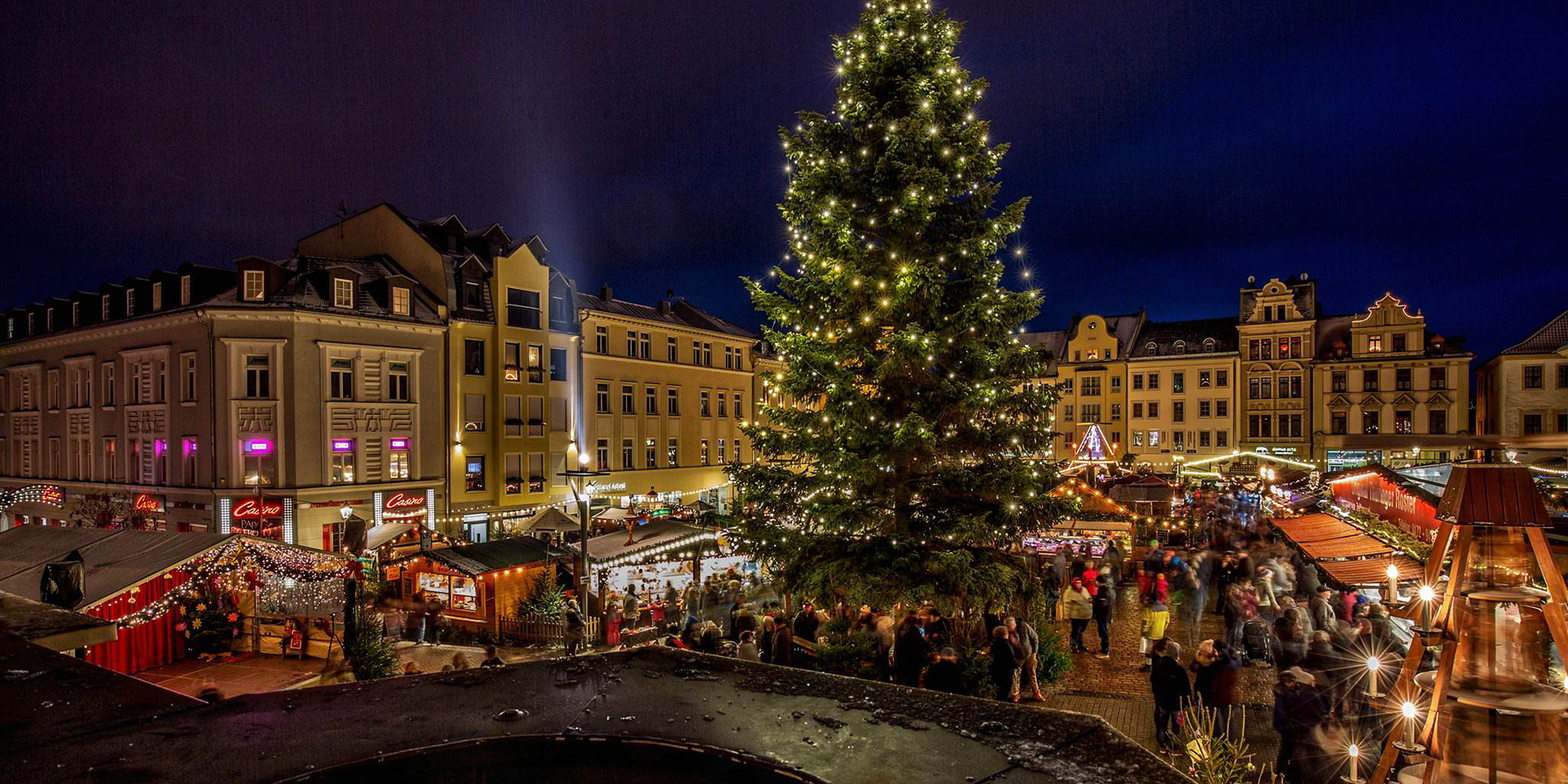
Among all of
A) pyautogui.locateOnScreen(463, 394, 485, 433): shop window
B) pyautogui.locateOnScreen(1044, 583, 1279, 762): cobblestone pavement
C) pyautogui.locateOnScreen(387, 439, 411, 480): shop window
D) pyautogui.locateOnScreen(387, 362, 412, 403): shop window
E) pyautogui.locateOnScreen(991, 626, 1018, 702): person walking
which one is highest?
pyautogui.locateOnScreen(387, 362, 412, 403): shop window

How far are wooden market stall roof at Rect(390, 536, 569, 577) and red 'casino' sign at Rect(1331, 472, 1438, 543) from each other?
58.3 ft

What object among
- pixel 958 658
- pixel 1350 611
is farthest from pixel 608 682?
pixel 1350 611

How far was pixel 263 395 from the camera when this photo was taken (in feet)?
98.5

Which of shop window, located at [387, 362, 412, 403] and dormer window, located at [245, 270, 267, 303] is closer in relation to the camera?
dormer window, located at [245, 270, 267, 303]

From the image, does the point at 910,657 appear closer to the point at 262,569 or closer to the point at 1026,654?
the point at 1026,654

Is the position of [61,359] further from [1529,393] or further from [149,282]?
[1529,393]

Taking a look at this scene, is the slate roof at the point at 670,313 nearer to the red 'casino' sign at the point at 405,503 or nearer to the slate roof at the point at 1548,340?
the red 'casino' sign at the point at 405,503

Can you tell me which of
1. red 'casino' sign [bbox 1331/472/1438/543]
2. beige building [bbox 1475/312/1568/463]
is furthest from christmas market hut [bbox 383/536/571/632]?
beige building [bbox 1475/312/1568/463]

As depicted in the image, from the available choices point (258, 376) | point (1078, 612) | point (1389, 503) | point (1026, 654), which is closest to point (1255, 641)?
point (1078, 612)

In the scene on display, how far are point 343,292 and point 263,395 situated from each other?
16.3 ft

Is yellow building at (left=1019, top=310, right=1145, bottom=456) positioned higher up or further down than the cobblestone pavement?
higher up

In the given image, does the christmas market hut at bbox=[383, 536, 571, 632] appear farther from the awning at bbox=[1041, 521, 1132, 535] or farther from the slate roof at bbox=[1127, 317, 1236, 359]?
the slate roof at bbox=[1127, 317, 1236, 359]

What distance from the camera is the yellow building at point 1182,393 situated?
54750 mm

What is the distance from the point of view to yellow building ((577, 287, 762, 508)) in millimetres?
40844
